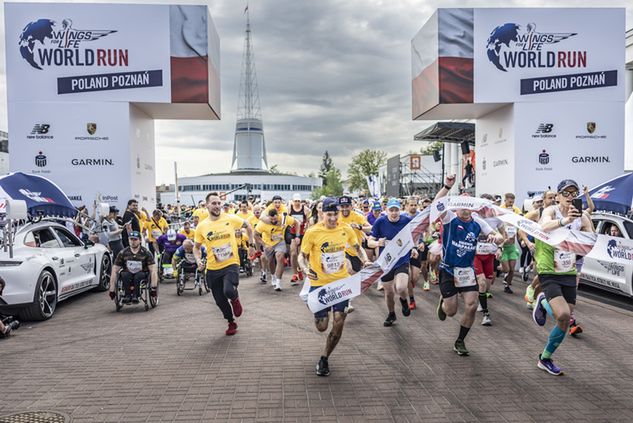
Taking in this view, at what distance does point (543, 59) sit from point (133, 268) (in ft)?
54.4

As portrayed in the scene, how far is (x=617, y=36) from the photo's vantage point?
63.0 ft

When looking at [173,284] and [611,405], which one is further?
[173,284]

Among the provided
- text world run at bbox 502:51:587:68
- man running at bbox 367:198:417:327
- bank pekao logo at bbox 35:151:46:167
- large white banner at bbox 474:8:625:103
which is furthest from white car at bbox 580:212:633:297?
bank pekao logo at bbox 35:151:46:167

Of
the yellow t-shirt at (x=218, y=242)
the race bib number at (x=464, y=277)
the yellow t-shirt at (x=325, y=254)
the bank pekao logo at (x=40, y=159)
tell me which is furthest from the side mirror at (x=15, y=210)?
the bank pekao logo at (x=40, y=159)

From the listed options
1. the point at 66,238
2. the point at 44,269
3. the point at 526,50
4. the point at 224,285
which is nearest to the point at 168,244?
the point at 66,238

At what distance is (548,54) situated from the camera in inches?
752

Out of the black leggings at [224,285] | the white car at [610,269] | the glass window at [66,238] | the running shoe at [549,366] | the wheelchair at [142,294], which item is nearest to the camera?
the running shoe at [549,366]

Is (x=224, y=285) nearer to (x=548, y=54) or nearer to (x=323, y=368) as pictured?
→ (x=323, y=368)

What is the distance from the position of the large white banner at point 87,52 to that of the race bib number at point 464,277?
51.5 ft

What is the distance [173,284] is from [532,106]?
14254 millimetres

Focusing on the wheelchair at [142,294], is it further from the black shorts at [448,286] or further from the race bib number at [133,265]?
the black shorts at [448,286]

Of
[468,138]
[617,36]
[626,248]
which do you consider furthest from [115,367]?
[468,138]

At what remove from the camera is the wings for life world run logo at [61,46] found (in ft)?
61.0

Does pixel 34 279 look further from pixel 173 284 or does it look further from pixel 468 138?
pixel 468 138
